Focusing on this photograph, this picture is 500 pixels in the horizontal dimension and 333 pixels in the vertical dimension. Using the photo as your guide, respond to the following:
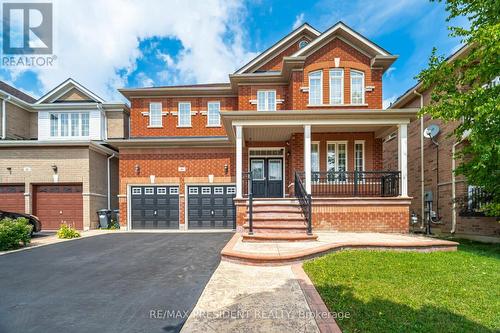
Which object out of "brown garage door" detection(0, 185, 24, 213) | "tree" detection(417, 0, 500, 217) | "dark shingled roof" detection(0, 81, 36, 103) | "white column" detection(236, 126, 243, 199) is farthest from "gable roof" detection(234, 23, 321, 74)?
"dark shingled roof" detection(0, 81, 36, 103)

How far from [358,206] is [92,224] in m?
12.7

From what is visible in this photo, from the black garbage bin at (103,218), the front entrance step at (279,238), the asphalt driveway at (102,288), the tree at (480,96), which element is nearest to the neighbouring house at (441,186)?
the tree at (480,96)

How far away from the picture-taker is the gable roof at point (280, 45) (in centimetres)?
1453

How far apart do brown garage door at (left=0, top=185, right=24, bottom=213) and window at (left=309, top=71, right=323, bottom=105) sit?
14.9 metres

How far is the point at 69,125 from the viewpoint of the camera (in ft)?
55.7

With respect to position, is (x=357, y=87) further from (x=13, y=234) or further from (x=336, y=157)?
(x=13, y=234)

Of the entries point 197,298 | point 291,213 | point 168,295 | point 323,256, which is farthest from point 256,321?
point 291,213

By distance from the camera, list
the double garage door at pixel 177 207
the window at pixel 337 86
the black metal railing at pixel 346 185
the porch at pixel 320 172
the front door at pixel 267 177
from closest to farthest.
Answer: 1. the porch at pixel 320 172
2. the black metal railing at pixel 346 185
3. the window at pixel 337 86
4. the front door at pixel 267 177
5. the double garage door at pixel 177 207

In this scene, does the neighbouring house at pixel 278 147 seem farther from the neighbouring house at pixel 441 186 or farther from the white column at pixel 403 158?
the neighbouring house at pixel 441 186

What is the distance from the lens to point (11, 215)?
10711mm

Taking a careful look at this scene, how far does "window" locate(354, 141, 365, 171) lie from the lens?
1238cm

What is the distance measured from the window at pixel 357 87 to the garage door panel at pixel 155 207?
9.74 metres

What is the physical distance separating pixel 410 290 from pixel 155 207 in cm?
1255

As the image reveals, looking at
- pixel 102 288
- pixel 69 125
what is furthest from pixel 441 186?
pixel 69 125
